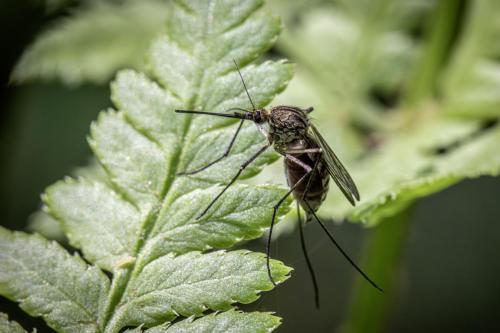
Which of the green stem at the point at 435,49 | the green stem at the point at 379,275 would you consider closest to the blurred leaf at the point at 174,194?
the green stem at the point at 379,275

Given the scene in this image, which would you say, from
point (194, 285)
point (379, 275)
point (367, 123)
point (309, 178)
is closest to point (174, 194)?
point (194, 285)

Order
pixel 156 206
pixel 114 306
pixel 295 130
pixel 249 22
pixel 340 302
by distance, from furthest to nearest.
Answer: pixel 340 302, pixel 295 130, pixel 249 22, pixel 156 206, pixel 114 306

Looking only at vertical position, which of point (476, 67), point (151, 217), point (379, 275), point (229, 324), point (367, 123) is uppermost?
point (151, 217)

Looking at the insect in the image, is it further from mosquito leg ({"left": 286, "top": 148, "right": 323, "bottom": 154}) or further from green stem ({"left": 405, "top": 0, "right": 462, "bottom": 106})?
green stem ({"left": 405, "top": 0, "right": 462, "bottom": 106})

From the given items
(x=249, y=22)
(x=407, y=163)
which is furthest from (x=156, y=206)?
(x=407, y=163)

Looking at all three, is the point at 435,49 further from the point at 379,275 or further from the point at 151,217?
the point at 151,217

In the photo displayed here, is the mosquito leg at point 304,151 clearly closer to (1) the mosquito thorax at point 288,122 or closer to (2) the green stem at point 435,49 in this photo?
(1) the mosquito thorax at point 288,122

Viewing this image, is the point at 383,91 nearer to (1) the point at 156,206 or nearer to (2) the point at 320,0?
(2) the point at 320,0
